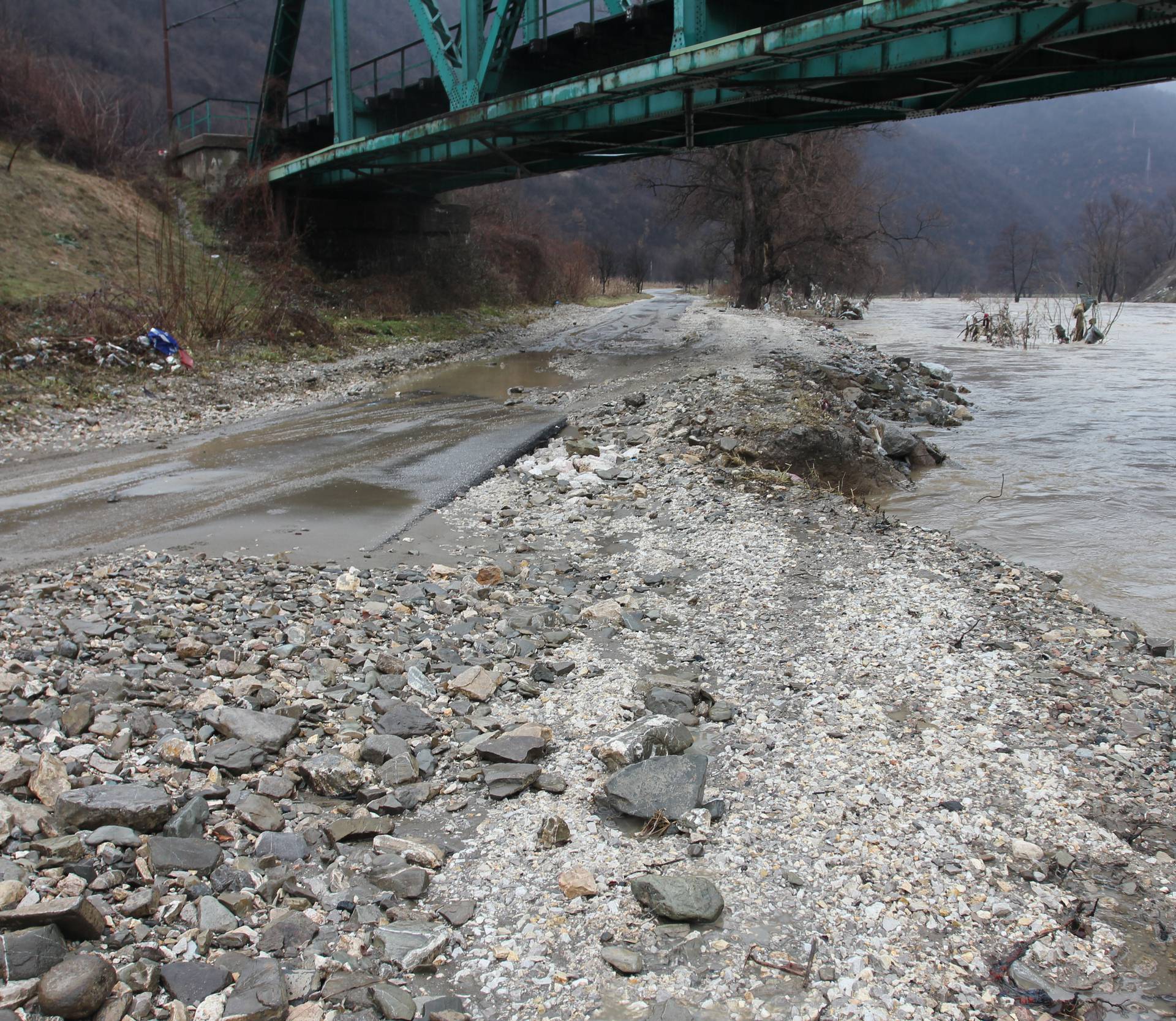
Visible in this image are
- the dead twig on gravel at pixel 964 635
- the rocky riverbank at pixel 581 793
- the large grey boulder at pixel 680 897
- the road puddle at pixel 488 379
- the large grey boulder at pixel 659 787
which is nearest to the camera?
→ the rocky riverbank at pixel 581 793

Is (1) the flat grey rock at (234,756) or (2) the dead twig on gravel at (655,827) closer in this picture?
(2) the dead twig on gravel at (655,827)

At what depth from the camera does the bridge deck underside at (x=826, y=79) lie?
9.70 m

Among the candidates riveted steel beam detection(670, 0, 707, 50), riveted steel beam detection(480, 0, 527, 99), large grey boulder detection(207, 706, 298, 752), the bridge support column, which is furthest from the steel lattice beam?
large grey boulder detection(207, 706, 298, 752)

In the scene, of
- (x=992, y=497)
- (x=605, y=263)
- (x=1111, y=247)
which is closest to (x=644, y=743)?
(x=992, y=497)

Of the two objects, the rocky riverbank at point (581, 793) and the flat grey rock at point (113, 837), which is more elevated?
the flat grey rock at point (113, 837)

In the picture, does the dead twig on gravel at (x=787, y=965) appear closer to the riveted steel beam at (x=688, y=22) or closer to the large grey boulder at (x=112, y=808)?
the large grey boulder at (x=112, y=808)

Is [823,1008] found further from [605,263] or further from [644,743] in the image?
[605,263]

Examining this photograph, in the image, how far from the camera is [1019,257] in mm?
119688

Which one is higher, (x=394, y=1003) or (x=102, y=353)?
(x=102, y=353)

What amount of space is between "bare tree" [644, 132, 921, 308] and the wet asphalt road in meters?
23.3

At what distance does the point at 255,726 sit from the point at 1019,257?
13433 centimetres

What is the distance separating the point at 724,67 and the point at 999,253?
127494 millimetres

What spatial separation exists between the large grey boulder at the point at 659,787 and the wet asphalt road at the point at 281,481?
10.5ft

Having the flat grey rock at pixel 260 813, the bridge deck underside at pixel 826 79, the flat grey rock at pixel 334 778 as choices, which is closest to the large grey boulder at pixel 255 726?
the flat grey rock at pixel 334 778
